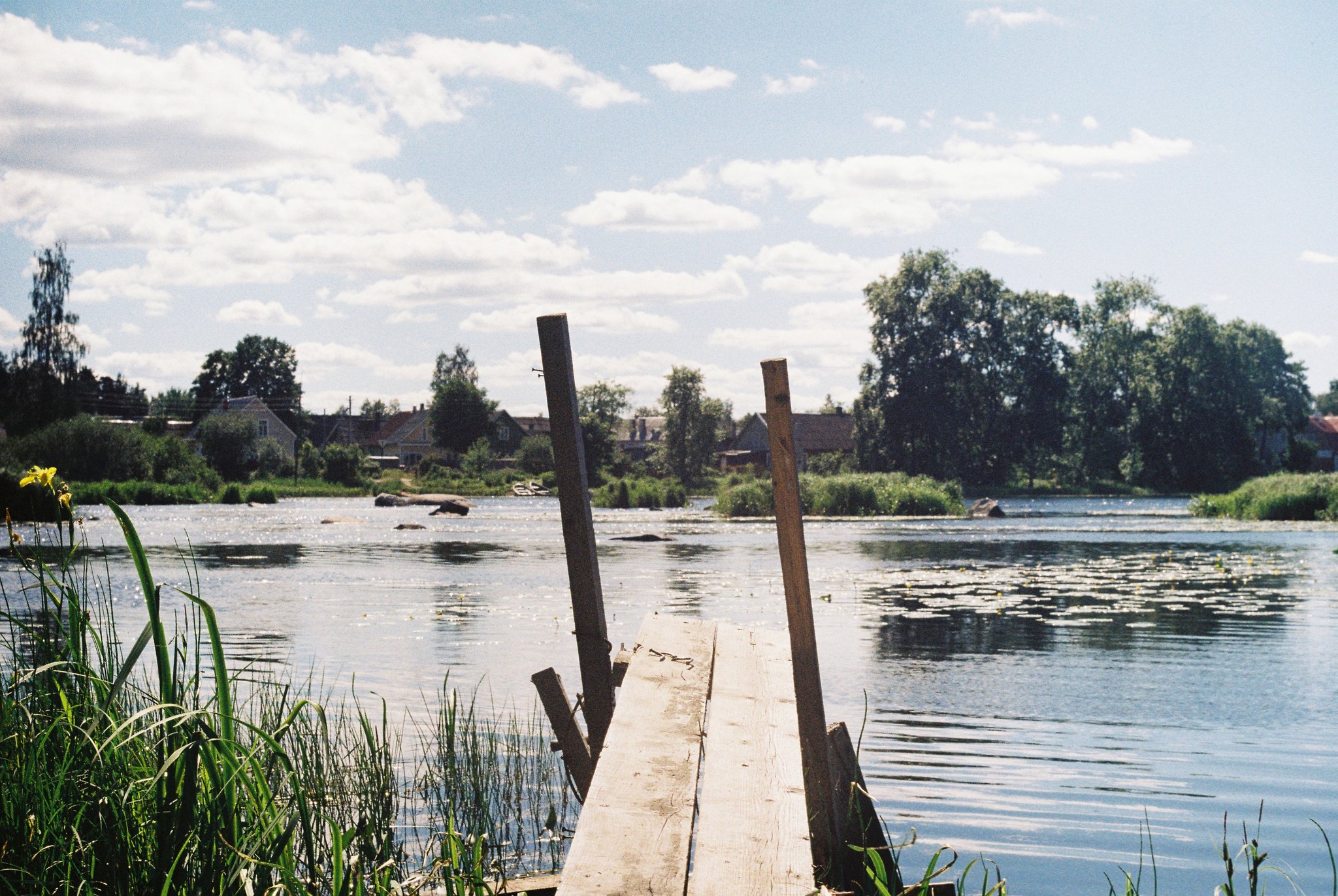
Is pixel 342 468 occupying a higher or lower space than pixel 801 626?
higher

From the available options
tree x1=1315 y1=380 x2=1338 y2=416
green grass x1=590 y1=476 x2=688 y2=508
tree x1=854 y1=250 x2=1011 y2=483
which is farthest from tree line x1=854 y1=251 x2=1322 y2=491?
tree x1=1315 y1=380 x2=1338 y2=416

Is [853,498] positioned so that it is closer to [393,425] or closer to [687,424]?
[687,424]

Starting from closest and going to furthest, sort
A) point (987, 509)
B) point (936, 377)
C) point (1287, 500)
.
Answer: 1. point (1287, 500)
2. point (987, 509)
3. point (936, 377)

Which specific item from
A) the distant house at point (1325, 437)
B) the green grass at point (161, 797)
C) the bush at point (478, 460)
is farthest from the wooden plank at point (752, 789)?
the distant house at point (1325, 437)

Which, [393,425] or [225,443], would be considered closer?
[225,443]

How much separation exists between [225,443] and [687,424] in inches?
1312

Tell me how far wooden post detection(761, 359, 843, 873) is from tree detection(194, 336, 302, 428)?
124 metres

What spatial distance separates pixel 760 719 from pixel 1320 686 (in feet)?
30.0

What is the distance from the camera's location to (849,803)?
5.08 metres

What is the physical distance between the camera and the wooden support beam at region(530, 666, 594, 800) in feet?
20.6

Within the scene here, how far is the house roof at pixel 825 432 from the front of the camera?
102m

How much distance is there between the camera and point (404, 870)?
5520 mm

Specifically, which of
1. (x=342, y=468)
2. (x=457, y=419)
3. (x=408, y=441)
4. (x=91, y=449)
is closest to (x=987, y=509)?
(x=91, y=449)

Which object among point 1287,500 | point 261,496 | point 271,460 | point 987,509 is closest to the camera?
point 1287,500
